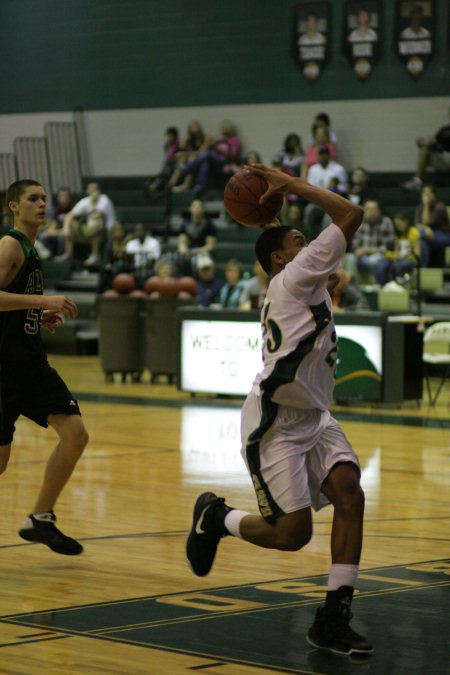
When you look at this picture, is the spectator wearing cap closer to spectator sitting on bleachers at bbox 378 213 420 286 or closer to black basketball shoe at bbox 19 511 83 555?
spectator sitting on bleachers at bbox 378 213 420 286

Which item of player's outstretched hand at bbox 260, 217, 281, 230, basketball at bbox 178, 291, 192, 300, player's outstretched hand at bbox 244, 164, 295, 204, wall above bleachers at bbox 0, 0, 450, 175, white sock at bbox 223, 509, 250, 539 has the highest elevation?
wall above bleachers at bbox 0, 0, 450, 175

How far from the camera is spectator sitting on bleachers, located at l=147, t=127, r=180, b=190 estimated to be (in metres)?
22.5

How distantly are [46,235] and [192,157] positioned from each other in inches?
113

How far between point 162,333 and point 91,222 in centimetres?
693

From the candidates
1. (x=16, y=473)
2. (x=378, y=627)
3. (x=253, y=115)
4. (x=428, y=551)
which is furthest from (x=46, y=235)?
(x=378, y=627)

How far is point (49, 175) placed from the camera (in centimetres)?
2467

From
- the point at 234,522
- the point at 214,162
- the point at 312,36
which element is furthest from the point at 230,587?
the point at 312,36

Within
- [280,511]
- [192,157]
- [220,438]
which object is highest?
[192,157]

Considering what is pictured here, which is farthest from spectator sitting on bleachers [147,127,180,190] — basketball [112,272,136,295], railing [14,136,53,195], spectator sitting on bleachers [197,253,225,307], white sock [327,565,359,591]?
white sock [327,565,359,591]

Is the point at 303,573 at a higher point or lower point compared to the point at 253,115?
lower

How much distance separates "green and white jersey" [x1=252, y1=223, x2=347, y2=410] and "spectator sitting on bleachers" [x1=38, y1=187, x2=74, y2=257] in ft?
59.8

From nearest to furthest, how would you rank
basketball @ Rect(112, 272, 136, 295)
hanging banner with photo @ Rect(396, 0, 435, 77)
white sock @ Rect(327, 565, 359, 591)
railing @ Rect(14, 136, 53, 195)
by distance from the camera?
white sock @ Rect(327, 565, 359, 591), basketball @ Rect(112, 272, 136, 295), hanging banner with photo @ Rect(396, 0, 435, 77), railing @ Rect(14, 136, 53, 195)

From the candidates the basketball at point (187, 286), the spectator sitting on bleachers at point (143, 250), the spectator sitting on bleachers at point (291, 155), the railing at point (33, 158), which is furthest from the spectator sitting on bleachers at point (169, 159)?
the basketball at point (187, 286)

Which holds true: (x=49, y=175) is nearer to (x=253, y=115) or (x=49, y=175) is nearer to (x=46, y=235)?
(x=46, y=235)
